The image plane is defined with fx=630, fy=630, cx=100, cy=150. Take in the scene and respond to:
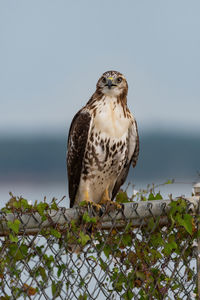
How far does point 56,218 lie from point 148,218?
2.24ft

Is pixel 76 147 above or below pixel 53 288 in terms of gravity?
above

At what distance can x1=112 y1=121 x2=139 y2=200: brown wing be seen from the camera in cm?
599

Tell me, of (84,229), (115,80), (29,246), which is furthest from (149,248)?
(115,80)

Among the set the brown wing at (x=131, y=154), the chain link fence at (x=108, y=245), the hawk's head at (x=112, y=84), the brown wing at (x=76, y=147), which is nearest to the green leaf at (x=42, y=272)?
the chain link fence at (x=108, y=245)

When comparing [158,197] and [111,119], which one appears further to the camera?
[111,119]

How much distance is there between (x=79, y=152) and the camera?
573cm

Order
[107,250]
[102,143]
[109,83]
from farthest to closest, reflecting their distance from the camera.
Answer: [109,83] < [102,143] < [107,250]

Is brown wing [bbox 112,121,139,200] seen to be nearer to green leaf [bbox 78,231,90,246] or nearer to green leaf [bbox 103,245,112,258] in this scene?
green leaf [bbox 103,245,112,258]

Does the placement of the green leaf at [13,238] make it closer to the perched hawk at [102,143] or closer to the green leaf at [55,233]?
the green leaf at [55,233]

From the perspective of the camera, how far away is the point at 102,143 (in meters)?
5.70

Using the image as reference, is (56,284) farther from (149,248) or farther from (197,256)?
(197,256)

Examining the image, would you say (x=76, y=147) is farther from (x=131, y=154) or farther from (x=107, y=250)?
(x=107, y=250)

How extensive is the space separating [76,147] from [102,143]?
25 centimetres

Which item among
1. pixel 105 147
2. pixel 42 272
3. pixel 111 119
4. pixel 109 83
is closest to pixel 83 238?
pixel 42 272
